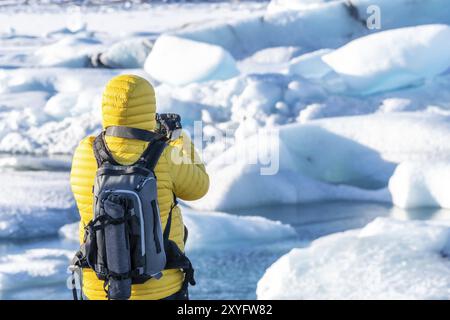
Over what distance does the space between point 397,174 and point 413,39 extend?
12.2 ft

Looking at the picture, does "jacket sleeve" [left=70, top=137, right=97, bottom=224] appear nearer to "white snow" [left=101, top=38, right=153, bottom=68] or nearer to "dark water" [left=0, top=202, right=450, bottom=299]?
"dark water" [left=0, top=202, right=450, bottom=299]

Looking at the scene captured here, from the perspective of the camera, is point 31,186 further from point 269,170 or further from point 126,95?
point 126,95

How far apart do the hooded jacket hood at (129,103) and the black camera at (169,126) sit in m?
0.11

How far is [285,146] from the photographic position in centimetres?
732

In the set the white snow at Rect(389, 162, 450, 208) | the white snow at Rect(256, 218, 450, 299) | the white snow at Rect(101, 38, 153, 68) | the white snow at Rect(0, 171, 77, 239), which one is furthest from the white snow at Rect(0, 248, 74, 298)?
the white snow at Rect(101, 38, 153, 68)

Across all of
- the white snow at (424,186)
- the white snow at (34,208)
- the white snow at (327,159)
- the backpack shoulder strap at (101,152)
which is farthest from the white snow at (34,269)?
the backpack shoulder strap at (101,152)

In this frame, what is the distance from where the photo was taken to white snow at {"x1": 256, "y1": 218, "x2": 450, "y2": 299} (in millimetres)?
3771

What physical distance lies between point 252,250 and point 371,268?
1519 mm

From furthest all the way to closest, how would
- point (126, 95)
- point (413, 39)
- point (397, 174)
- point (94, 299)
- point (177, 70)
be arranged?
1. point (177, 70)
2. point (413, 39)
3. point (397, 174)
4. point (94, 299)
5. point (126, 95)

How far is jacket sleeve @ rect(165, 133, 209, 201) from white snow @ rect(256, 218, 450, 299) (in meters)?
1.88

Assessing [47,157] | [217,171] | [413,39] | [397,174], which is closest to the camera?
[397,174]

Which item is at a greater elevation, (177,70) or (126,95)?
(126,95)
